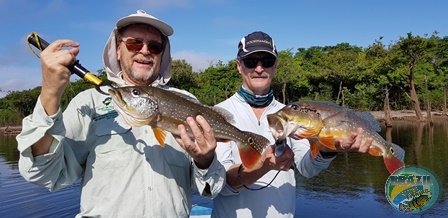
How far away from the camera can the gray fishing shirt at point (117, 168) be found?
3.10 meters

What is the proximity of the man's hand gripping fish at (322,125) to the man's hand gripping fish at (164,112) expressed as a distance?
32 centimetres

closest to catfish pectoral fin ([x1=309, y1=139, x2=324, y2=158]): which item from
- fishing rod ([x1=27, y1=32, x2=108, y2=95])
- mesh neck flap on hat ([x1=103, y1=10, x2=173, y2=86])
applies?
mesh neck flap on hat ([x1=103, y1=10, x2=173, y2=86])

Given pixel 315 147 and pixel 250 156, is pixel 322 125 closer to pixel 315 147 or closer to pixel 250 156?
pixel 315 147

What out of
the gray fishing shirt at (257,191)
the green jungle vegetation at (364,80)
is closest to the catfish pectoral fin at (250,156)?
the gray fishing shirt at (257,191)

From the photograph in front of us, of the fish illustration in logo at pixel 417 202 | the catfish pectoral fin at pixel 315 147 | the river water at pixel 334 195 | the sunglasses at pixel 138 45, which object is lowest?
the river water at pixel 334 195

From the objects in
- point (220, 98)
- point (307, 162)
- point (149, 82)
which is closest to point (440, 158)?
point (307, 162)

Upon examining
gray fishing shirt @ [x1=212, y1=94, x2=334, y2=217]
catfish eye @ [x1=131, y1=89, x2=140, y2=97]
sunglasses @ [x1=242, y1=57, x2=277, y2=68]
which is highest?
sunglasses @ [x1=242, y1=57, x2=277, y2=68]

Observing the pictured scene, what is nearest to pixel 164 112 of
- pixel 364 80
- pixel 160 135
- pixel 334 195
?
pixel 160 135

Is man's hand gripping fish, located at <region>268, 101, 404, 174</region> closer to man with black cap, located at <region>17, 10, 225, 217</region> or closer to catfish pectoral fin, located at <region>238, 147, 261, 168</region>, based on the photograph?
catfish pectoral fin, located at <region>238, 147, 261, 168</region>

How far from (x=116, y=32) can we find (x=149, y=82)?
1.92ft

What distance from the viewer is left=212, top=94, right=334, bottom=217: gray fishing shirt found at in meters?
3.64

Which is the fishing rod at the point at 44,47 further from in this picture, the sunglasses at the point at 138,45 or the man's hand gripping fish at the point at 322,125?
the man's hand gripping fish at the point at 322,125

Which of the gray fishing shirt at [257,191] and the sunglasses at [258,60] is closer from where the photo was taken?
the gray fishing shirt at [257,191]

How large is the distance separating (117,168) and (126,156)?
0.12 m
